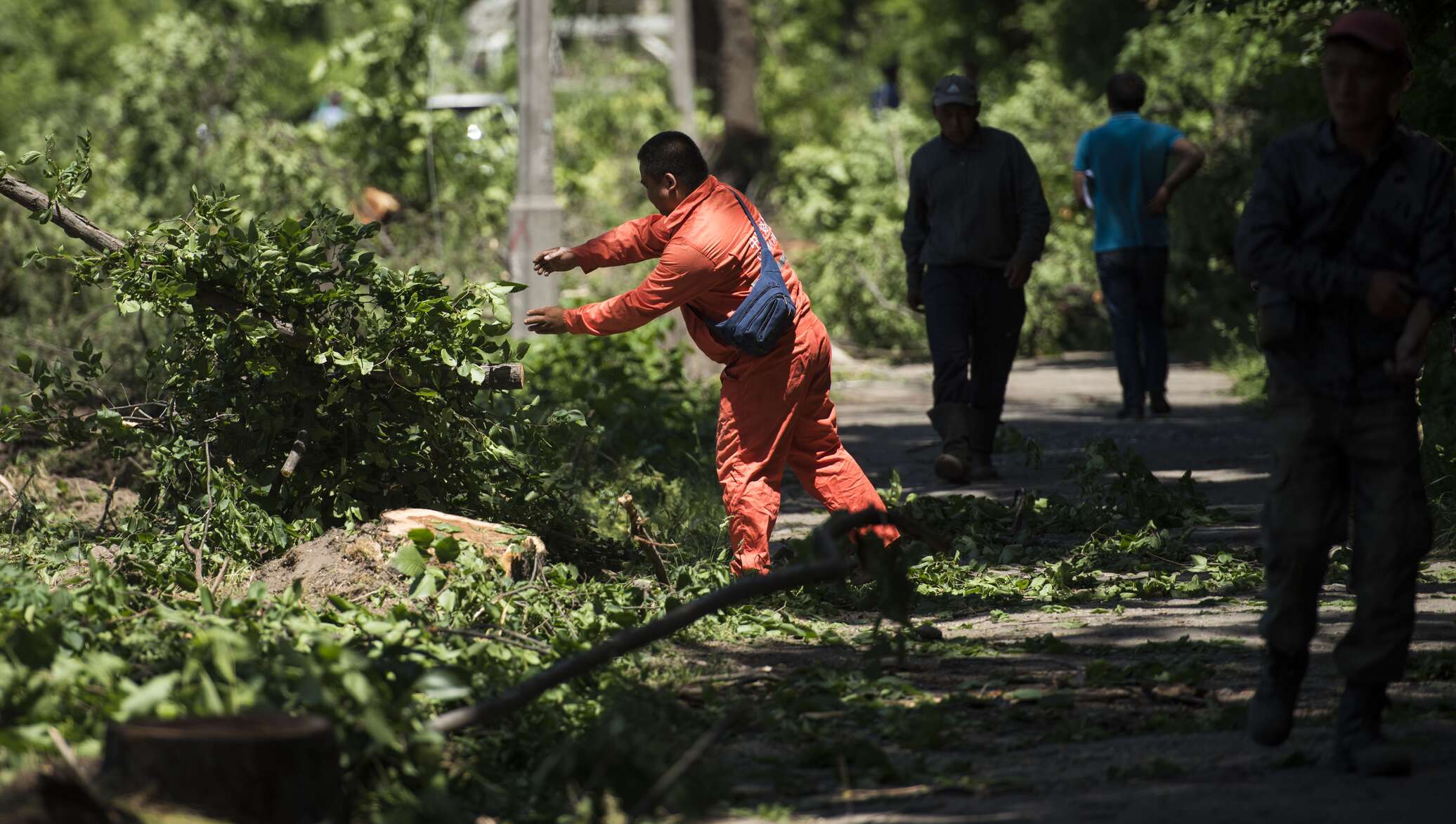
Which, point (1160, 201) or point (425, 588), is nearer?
point (425, 588)

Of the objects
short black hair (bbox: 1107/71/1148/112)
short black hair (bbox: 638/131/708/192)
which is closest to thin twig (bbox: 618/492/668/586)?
short black hair (bbox: 638/131/708/192)

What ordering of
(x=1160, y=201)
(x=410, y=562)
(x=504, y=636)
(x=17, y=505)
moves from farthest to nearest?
1. (x=1160, y=201)
2. (x=17, y=505)
3. (x=410, y=562)
4. (x=504, y=636)

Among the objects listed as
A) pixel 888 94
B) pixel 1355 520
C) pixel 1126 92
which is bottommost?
pixel 1355 520

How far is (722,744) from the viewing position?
173 inches

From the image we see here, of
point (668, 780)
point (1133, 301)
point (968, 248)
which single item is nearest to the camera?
point (668, 780)

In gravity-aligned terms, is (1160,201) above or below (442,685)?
above

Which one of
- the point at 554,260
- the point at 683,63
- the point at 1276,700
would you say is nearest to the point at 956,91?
the point at 554,260

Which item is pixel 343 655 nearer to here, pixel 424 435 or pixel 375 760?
pixel 375 760

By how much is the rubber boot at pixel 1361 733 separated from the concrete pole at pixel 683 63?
52.7ft

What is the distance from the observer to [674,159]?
618 cm

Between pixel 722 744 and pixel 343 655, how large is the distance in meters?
1.05

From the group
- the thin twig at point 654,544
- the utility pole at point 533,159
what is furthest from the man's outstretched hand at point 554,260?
the utility pole at point 533,159

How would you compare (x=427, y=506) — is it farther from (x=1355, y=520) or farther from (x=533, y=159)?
(x=533, y=159)

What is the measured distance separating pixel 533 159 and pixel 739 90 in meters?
17.3
